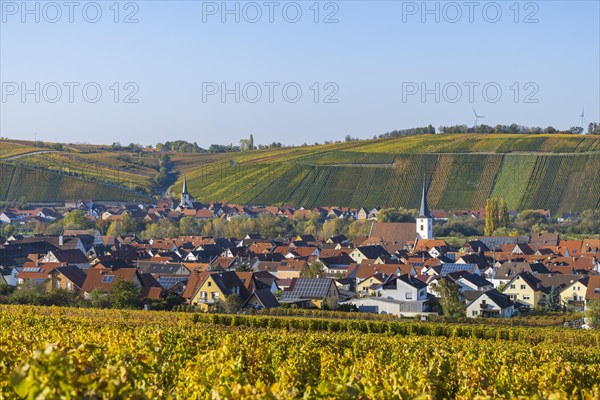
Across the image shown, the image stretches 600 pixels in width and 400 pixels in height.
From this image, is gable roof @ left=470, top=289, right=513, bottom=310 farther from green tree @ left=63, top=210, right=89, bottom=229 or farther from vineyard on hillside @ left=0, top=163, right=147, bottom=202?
vineyard on hillside @ left=0, top=163, right=147, bottom=202

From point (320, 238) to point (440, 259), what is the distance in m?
26.1

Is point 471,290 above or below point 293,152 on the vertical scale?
below

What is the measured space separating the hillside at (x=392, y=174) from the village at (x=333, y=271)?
28.0 m

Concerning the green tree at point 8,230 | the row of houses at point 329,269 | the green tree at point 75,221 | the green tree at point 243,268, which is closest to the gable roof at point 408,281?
the row of houses at point 329,269

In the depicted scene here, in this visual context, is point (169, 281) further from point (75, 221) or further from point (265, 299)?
point (75, 221)

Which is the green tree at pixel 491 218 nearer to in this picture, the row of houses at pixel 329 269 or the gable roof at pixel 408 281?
the row of houses at pixel 329 269

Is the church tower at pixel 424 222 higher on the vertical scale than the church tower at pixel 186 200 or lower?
lower

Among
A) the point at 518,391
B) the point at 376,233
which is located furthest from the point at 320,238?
the point at 518,391

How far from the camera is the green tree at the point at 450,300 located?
5169 centimetres

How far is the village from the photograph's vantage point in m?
53.1

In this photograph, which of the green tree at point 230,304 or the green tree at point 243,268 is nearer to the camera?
the green tree at point 230,304

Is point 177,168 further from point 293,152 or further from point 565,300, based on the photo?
point 565,300

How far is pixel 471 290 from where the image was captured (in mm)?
60562

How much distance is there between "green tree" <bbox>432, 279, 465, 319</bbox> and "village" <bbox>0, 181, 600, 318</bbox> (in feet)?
0.22
